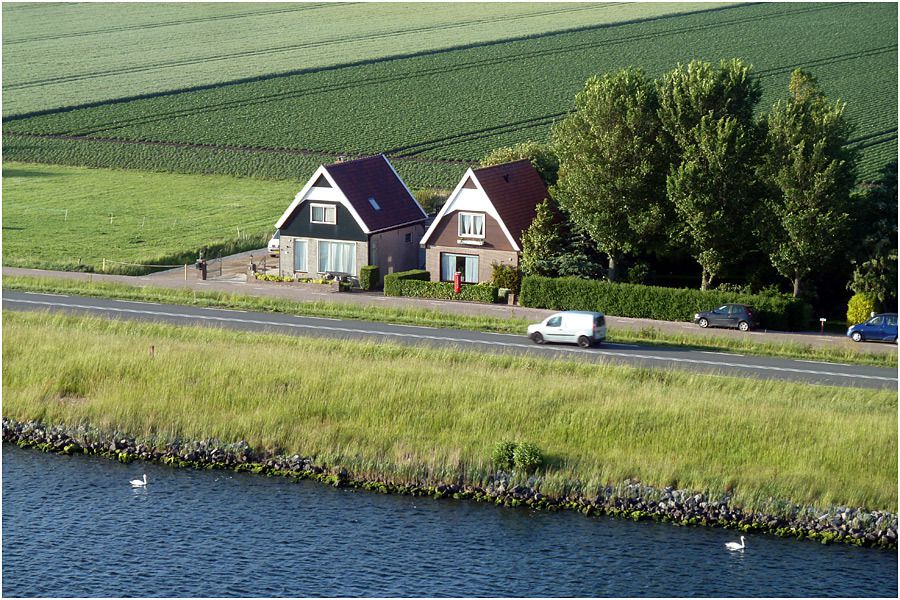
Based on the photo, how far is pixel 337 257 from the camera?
72.8 m

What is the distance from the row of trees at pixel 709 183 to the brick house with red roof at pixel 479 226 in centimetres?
179

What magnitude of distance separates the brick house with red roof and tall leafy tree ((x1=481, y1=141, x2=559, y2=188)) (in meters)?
3.75

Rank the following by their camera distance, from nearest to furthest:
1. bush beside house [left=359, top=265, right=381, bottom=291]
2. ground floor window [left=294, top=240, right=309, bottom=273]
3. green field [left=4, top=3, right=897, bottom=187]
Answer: bush beside house [left=359, top=265, right=381, bottom=291] < ground floor window [left=294, top=240, right=309, bottom=273] < green field [left=4, top=3, right=897, bottom=187]

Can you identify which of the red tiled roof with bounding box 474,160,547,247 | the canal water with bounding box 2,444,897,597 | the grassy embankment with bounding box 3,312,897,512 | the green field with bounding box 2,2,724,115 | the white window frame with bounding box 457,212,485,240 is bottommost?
the canal water with bounding box 2,444,897,597

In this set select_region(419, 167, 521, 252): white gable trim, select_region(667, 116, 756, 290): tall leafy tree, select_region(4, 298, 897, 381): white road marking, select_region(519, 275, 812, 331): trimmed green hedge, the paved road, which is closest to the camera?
the paved road

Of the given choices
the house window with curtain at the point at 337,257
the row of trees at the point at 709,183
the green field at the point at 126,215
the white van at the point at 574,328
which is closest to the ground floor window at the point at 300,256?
the house window with curtain at the point at 337,257

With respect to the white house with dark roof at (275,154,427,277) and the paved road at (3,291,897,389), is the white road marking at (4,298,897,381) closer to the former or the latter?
the paved road at (3,291,897,389)

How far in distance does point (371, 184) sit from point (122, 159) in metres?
46.9

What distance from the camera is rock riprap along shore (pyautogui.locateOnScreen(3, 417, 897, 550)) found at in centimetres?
Result: 3697

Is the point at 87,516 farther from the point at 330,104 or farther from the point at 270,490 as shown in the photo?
the point at 330,104

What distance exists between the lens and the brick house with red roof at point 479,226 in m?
69.2

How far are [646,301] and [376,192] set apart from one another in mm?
18606

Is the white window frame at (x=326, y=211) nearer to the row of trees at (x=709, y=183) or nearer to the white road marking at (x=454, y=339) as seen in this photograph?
the row of trees at (x=709, y=183)

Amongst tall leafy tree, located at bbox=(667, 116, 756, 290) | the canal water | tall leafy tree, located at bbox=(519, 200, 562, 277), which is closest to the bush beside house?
tall leafy tree, located at bbox=(519, 200, 562, 277)
